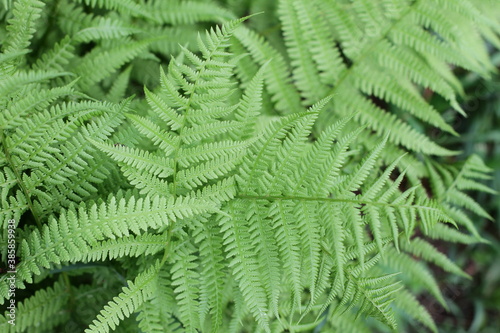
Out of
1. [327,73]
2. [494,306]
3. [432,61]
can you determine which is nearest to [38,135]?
[327,73]

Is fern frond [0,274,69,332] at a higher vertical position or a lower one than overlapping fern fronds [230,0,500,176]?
lower

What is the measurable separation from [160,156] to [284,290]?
885mm

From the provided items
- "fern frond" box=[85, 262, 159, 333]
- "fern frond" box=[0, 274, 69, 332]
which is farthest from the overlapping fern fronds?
"fern frond" box=[0, 274, 69, 332]

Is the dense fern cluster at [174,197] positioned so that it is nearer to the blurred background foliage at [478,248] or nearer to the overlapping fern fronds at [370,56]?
the overlapping fern fronds at [370,56]

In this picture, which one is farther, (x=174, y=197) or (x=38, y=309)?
(x=38, y=309)

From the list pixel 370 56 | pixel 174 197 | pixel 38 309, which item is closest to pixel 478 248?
pixel 370 56

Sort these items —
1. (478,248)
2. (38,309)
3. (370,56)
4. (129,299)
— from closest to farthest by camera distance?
1. (129,299)
2. (38,309)
3. (370,56)
4. (478,248)

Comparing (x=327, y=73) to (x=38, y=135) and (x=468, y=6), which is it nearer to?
(x=468, y=6)

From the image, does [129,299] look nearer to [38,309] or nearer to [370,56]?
[38,309]

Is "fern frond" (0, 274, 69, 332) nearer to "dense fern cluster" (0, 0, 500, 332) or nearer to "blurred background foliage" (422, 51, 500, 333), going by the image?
"dense fern cluster" (0, 0, 500, 332)

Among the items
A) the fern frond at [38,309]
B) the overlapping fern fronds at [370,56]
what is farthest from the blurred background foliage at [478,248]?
the fern frond at [38,309]

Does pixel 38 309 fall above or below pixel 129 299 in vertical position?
below

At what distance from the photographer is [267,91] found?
7.34ft

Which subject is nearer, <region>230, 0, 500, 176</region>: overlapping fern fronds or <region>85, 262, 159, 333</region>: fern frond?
<region>85, 262, 159, 333</region>: fern frond
